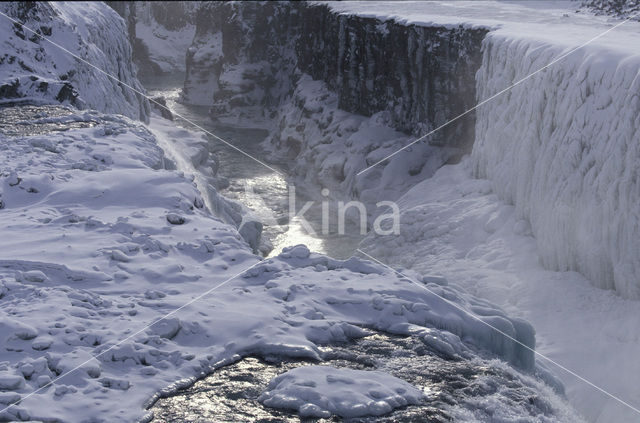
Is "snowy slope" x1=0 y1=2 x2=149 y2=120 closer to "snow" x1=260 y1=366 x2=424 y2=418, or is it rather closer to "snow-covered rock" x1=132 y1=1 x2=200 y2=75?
"snow" x1=260 y1=366 x2=424 y2=418

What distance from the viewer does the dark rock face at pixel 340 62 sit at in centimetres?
1822

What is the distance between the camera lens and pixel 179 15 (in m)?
52.7

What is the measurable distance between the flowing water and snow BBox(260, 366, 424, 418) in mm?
9389

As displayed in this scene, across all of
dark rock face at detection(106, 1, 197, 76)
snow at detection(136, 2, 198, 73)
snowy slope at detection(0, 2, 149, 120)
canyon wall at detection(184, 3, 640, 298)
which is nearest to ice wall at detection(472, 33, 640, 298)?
canyon wall at detection(184, 3, 640, 298)

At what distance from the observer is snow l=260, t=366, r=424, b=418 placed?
5469mm

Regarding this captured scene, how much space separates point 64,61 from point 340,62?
36.0 ft

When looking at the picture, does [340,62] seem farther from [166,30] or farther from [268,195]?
[166,30]

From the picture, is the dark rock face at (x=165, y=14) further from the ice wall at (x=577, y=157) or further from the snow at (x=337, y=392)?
the snow at (x=337, y=392)

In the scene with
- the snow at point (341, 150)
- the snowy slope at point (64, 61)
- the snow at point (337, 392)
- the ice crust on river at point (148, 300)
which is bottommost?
the snow at point (341, 150)

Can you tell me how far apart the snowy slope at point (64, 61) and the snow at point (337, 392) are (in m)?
9.53

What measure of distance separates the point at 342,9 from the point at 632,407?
1884 cm

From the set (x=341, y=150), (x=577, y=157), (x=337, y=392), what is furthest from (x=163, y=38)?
(x=337, y=392)

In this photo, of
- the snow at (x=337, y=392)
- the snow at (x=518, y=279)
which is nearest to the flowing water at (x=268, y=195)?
the snow at (x=518, y=279)

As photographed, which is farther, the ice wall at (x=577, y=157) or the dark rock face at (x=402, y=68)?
the dark rock face at (x=402, y=68)
